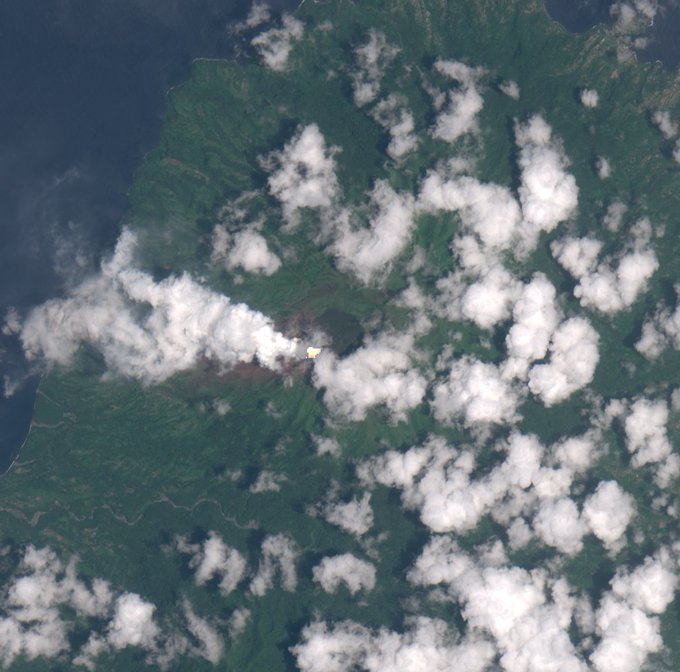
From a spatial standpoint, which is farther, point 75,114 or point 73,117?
point 75,114

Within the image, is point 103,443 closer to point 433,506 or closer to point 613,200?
point 433,506

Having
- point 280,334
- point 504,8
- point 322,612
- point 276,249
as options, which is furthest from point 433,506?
point 504,8

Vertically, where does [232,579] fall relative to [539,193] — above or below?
below

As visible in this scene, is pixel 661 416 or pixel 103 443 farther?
pixel 103 443
